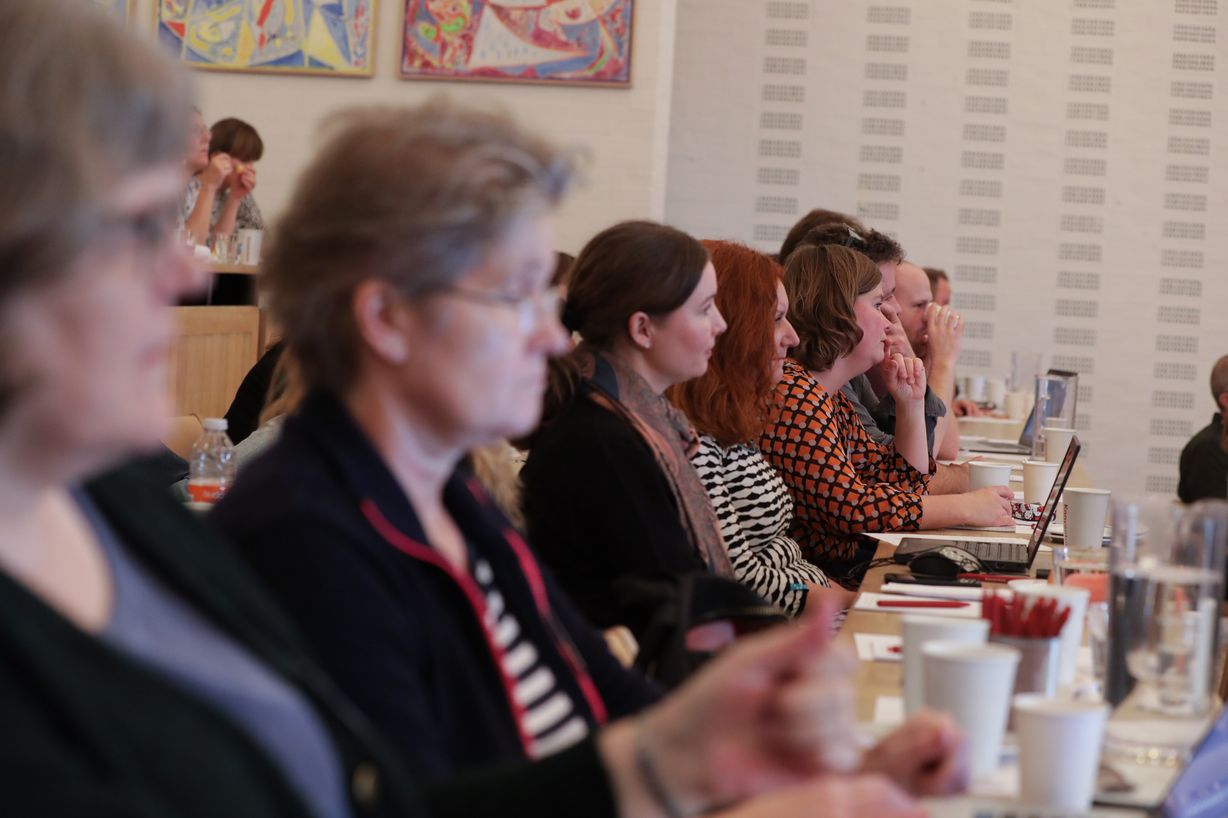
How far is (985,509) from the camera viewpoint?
3.31 m

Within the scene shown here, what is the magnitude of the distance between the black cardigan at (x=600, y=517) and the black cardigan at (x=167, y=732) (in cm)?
119

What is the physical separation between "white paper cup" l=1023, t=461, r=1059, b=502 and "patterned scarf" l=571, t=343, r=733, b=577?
132 centimetres

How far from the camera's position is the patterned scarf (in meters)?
2.41

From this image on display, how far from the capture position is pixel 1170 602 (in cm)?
154

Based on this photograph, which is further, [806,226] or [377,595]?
[806,226]

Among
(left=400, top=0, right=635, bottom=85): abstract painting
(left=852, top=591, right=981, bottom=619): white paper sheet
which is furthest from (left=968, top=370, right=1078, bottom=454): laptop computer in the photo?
(left=852, top=591, right=981, bottom=619): white paper sheet

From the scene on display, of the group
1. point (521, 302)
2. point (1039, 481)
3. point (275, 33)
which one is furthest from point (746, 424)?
point (275, 33)

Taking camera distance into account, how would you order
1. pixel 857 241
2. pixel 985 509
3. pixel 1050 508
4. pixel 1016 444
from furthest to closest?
pixel 1016 444
pixel 857 241
pixel 985 509
pixel 1050 508

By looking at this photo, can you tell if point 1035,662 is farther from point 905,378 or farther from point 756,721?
point 905,378

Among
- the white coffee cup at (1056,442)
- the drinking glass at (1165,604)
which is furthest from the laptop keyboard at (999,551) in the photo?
the white coffee cup at (1056,442)

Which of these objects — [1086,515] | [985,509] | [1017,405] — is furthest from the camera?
[1017,405]

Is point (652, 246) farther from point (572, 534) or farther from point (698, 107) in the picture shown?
point (698, 107)

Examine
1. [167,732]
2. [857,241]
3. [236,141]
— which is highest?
[236,141]

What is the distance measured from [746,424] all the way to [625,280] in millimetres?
570
